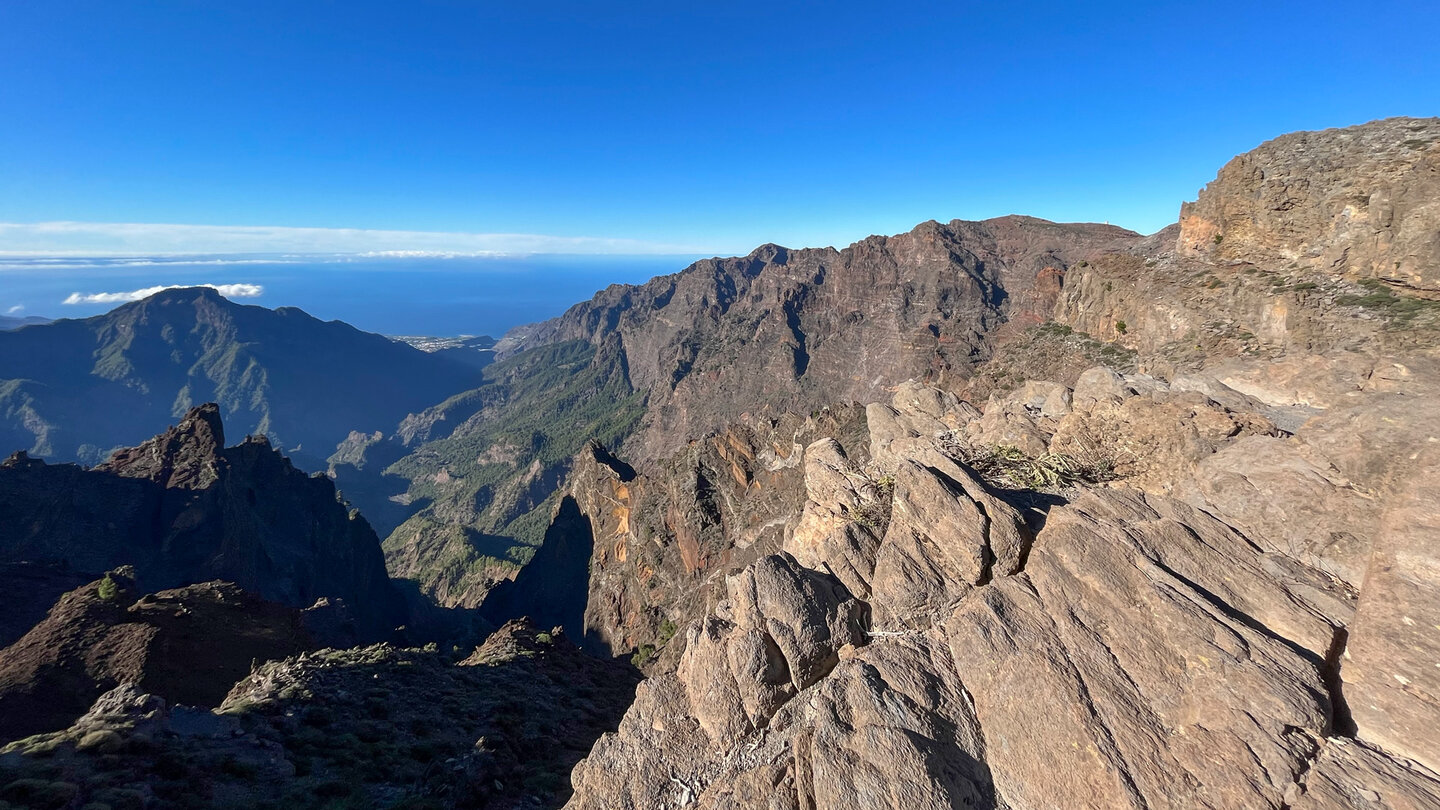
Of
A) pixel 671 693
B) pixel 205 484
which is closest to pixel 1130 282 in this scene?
pixel 671 693

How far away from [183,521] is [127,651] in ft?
131

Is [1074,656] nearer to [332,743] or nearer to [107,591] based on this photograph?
[332,743]

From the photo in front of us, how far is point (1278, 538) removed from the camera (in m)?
9.15

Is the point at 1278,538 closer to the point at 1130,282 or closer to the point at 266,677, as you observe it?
the point at 266,677

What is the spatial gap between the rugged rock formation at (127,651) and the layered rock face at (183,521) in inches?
956

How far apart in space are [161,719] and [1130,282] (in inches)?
2932

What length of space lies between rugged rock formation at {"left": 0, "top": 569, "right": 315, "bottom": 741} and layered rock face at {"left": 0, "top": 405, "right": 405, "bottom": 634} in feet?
79.7

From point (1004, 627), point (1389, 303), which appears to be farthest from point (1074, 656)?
point (1389, 303)

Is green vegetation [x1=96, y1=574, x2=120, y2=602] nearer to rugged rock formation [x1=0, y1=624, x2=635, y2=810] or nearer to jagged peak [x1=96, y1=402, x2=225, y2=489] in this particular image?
rugged rock formation [x1=0, y1=624, x2=635, y2=810]

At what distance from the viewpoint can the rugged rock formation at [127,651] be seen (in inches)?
825

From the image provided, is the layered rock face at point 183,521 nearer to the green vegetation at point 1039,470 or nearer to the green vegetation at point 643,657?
the green vegetation at point 643,657

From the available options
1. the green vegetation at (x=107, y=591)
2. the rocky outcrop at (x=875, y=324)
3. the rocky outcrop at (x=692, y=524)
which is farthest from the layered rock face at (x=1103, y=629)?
the rocky outcrop at (x=875, y=324)

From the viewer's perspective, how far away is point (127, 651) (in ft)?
76.0

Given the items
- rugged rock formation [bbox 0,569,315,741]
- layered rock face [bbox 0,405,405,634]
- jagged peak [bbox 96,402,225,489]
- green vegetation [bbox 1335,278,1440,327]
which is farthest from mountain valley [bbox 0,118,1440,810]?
jagged peak [bbox 96,402,225,489]
